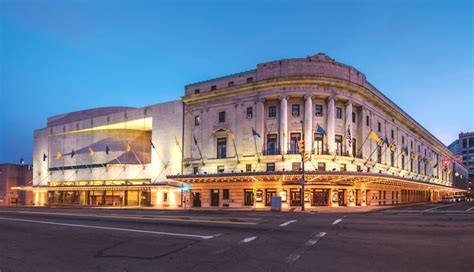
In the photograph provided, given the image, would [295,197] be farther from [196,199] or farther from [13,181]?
[13,181]

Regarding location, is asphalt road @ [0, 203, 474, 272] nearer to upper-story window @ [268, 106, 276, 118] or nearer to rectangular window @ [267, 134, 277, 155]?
rectangular window @ [267, 134, 277, 155]

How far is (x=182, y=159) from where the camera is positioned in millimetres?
53062

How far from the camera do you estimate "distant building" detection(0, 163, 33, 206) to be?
79.1m

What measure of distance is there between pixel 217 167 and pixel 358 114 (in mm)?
21083

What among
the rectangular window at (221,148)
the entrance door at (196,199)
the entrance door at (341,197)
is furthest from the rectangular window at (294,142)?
Result: the entrance door at (196,199)

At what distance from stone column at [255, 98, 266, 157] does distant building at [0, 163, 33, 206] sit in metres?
58.3

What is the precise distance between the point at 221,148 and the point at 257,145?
603 centimetres

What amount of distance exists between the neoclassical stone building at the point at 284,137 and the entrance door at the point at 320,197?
0.12 metres

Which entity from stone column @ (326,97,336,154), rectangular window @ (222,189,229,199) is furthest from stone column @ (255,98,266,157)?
stone column @ (326,97,336,154)

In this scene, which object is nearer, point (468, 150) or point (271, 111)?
point (271, 111)

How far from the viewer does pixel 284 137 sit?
44.4 meters

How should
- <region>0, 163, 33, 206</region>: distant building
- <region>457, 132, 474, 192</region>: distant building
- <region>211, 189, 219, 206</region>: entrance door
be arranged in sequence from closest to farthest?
1. <region>211, 189, 219, 206</region>: entrance door
2. <region>0, 163, 33, 206</region>: distant building
3. <region>457, 132, 474, 192</region>: distant building

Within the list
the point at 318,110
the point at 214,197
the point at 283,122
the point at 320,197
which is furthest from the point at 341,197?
the point at 214,197

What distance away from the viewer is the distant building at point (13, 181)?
79062mm
